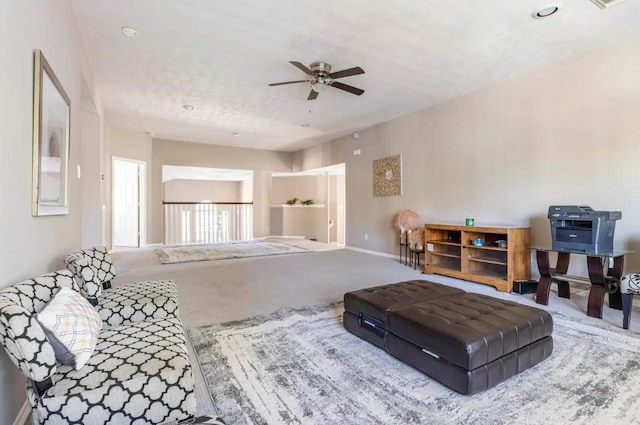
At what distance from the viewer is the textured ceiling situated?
8.98 ft

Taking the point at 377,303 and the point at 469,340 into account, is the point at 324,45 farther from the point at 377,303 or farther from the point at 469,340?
the point at 469,340

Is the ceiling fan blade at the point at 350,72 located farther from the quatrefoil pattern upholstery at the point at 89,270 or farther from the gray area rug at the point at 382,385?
the quatrefoil pattern upholstery at the point at 89,270

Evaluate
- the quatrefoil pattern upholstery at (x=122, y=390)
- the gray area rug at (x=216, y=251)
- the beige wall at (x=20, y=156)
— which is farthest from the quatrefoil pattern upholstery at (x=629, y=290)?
the gray area rug at (x=216, y=251)

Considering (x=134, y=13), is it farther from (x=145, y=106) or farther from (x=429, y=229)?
(x=429, y=229)

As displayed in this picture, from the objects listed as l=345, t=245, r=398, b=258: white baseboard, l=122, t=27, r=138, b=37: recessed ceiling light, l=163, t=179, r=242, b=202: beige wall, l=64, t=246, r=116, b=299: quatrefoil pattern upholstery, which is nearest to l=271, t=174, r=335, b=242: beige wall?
l=345, t=245, r=398, b=258: white baseboard

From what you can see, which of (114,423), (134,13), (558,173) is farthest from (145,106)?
(558,173)

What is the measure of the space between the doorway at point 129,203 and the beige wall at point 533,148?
5.84 metres

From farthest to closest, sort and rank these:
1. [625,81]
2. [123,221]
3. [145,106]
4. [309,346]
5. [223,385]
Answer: [123,221], [145,106], [625,81], [309,346], [223,385]

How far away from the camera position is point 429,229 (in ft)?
16.0

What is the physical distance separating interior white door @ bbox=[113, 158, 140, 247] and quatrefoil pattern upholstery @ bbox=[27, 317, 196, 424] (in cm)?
714

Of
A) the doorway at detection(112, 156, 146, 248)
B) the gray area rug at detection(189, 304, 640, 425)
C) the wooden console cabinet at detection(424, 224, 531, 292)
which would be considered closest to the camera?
the gray area rug at detection(189, 304, 640, 425)

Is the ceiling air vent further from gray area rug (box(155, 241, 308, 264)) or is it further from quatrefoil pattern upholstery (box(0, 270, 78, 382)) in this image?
gray area rug (box(155, 241, 308, 264))

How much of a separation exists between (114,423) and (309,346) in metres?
1.35

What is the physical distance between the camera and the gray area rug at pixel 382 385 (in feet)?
5.04
